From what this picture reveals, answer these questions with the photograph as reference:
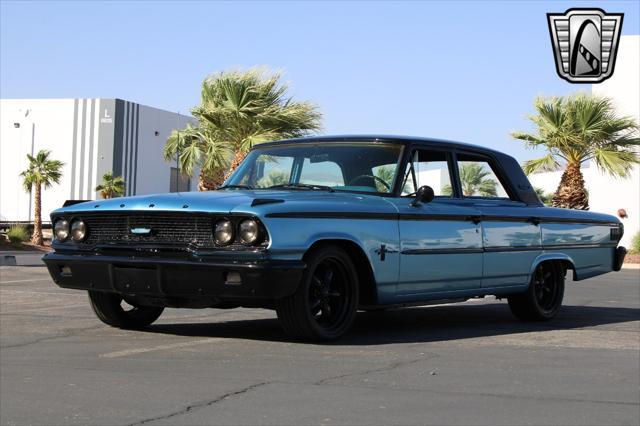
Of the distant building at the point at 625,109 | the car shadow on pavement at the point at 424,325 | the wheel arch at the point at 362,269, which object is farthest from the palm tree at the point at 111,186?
the wheel arch at the point at 362,269

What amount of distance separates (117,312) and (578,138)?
89.3ft

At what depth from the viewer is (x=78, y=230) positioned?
8039 mm

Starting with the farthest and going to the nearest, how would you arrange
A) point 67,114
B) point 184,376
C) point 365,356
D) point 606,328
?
point 67,114 → point 606,328 → point 365,356 → point 184,376

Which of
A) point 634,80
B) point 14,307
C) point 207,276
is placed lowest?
point 14,307

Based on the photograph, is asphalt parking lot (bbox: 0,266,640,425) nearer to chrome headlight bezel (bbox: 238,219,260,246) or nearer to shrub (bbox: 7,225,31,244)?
chrome headlight bezel (bbox: 238,219,260,246)

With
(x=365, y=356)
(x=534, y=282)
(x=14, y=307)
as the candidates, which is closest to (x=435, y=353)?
(x=365, y=356)

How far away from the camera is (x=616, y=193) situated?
143 ft

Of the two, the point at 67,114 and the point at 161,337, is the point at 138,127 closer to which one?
the point at 67,114

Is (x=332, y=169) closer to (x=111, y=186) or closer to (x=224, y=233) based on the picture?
(x=224, y=233)

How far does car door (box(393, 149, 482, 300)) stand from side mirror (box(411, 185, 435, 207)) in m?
0.03

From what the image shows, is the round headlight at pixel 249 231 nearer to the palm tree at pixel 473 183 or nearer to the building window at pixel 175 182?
the palm tree at pixel 473 183

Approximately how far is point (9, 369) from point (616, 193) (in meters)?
39.9

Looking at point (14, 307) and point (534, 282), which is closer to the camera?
point (534, 282)

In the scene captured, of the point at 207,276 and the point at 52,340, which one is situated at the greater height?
the point at 207,276
